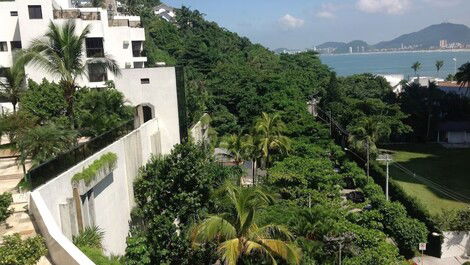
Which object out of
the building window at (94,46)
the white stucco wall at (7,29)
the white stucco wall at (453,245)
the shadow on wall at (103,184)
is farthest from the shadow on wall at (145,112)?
the white stucco wall at (453,245)

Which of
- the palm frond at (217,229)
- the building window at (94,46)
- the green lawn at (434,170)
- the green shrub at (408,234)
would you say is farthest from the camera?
the building window at (94,46)

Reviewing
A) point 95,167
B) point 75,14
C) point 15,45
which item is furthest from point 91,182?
point 15,45

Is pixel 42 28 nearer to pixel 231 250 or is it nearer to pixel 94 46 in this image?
pixel 94 46

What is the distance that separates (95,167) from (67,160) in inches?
48.1

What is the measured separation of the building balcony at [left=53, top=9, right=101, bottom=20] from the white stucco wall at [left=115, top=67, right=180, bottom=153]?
11.4 meters

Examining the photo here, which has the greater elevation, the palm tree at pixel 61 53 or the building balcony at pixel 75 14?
the building balcony at pixel 75 14

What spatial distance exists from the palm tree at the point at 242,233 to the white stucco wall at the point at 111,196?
394 centimetres

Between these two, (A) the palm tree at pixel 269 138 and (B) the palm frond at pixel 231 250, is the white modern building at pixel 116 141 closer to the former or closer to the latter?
(B) the palm frond at pixel 231 250

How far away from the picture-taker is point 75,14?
113ft

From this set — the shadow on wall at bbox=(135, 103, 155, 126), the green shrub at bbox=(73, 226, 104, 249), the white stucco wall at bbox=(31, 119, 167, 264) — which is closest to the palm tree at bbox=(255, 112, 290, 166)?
the shadow on wall at bbox=(135, 103, 155, 126)

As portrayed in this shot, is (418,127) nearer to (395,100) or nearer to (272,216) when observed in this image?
(395,100)

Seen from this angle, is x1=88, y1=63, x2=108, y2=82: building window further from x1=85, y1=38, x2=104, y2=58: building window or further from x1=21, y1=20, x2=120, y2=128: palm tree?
x1=21, y1=20, x2=120, y2=128: palm tree

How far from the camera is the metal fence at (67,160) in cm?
1200

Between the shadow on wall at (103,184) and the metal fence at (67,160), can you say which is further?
the shadow on wall at (103,184)
